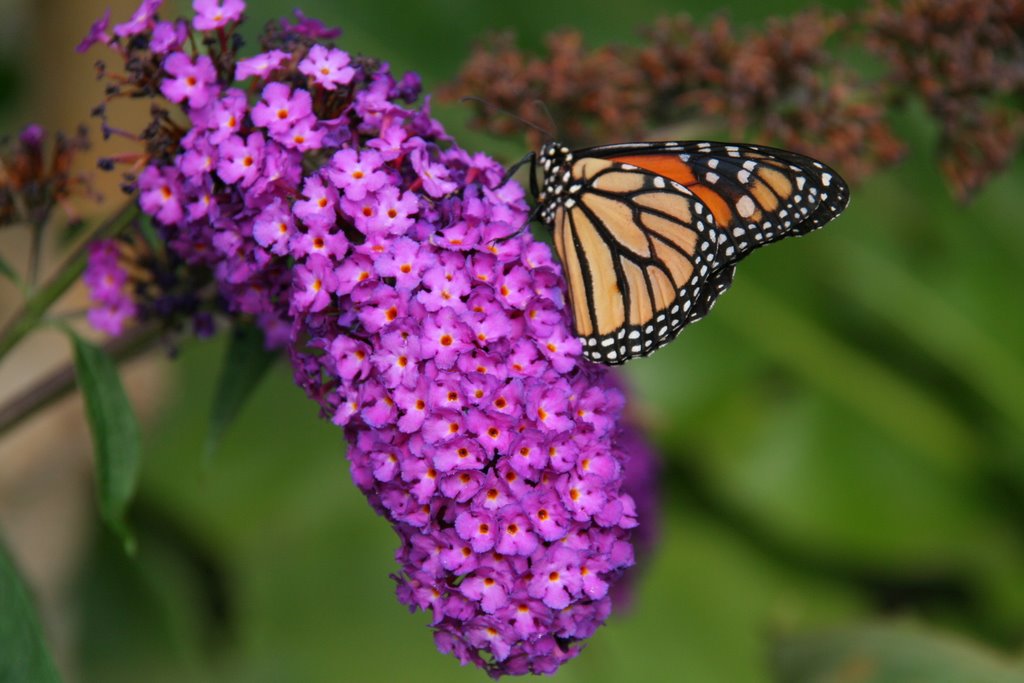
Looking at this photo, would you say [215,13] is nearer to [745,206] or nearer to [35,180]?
[35,180]

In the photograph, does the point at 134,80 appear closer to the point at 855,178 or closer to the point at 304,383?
the point at 304,383

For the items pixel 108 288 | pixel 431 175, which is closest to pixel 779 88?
pixel 431 175

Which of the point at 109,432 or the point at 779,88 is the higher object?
the point at 779,88

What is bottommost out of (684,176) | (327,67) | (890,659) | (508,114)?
(890,659)

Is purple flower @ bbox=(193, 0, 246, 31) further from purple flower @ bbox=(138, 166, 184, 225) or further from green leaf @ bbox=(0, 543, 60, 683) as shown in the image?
green leaf @ bbox=(0, 543, 60, 683)

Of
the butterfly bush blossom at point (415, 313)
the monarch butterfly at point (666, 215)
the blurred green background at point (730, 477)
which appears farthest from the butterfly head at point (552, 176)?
the blurred green background at point (730, 477)

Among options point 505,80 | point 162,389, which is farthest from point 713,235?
point 162,389
